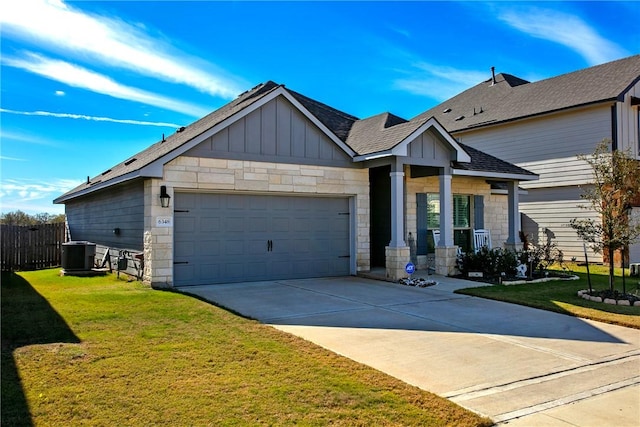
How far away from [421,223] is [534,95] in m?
10.2

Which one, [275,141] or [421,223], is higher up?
[275,141]

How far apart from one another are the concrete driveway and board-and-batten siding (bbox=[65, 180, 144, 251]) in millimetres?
2604

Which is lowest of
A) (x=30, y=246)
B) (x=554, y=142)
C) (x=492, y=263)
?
(x=492, y=263)

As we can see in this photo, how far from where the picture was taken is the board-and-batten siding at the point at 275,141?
10852 millimetres

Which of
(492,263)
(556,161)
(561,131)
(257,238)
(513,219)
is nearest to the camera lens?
(257,238)

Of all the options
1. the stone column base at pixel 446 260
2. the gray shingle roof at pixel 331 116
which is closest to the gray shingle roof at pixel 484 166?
the stone column base at pixel 446 260

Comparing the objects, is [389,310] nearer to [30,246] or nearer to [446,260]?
[446,260]

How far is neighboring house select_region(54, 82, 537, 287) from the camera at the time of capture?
10.5 m

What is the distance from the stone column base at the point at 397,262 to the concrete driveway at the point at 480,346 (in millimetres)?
1669

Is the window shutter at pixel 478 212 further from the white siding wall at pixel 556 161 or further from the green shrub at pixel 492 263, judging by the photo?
the white siding wall at pixel 556 161

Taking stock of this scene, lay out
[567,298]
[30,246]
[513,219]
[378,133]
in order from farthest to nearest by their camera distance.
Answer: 1. [30,246]
2. [513,219]
3. [378,133]
4. [567,298]

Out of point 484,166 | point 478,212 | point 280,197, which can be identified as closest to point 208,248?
point 280,197

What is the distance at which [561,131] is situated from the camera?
1786 cm

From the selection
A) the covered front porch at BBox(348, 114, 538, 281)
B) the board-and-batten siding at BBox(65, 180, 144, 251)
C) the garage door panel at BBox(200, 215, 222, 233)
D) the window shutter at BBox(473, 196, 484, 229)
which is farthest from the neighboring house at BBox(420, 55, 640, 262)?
the board-and-batten siding at BBox(65, 180, 144, 251)
